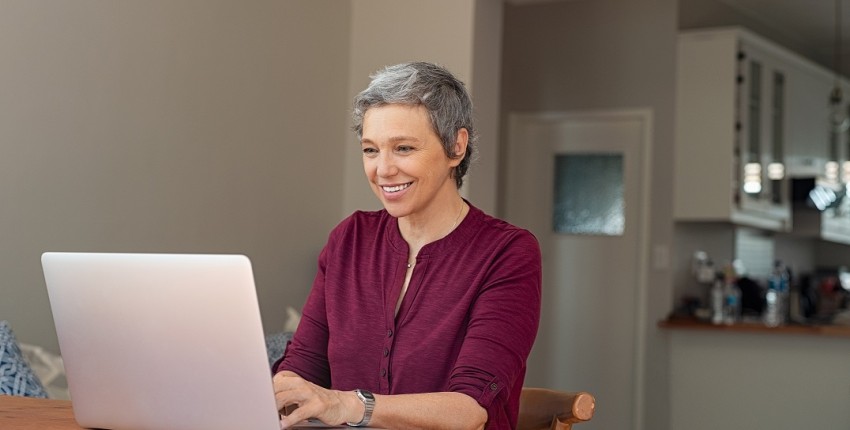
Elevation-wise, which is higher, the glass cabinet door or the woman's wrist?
the glass cabinet door

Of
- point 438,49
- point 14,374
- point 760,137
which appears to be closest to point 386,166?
point 14,374

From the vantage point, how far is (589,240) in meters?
5.60

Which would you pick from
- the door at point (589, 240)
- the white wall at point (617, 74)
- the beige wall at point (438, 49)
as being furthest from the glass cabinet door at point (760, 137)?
the beige wall at point (438, 49)

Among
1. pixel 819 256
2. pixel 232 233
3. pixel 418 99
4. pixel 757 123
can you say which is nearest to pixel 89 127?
pixel 232 233

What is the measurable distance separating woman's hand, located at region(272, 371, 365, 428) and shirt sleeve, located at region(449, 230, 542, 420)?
25cm

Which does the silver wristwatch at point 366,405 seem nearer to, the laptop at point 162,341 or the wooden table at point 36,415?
the wooden table at point 36,415

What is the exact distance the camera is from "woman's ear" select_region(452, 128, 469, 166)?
5.93 feet

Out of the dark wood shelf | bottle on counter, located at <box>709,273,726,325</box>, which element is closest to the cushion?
the dark wood shelf

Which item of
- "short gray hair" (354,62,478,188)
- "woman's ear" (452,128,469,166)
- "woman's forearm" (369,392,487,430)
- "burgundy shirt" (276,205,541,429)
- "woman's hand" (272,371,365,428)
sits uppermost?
"short gray hair" (354,62,478,188)

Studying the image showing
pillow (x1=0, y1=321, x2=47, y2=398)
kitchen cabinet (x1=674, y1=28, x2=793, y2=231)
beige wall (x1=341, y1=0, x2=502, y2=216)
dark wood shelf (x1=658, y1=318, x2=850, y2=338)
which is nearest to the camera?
pillow (x1=0, y1=321, x2=47, y2=398)

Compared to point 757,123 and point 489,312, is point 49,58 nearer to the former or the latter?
point 489,312

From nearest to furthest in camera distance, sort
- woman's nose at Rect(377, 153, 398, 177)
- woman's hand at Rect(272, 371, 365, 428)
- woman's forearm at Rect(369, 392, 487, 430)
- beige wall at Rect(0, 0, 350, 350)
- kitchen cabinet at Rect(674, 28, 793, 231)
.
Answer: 1. woman's hand at Rect(272, 371, 365, 428)
2. woman's forearm at Rect(369, 392, 487, 430)
3. woman's nose at Rect(377, 153, 398, 177)
4. beige wall at Rect(0, 0, 350, 350)
5. kitchen cabinet at Rect(674, 28, 793, 231)

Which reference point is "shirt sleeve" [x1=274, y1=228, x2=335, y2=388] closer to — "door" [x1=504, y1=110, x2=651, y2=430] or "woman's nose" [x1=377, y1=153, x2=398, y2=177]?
"woman's nose" [x1=377, y1=153, x2=398, y2=177]

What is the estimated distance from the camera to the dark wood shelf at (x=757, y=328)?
4621 mm
